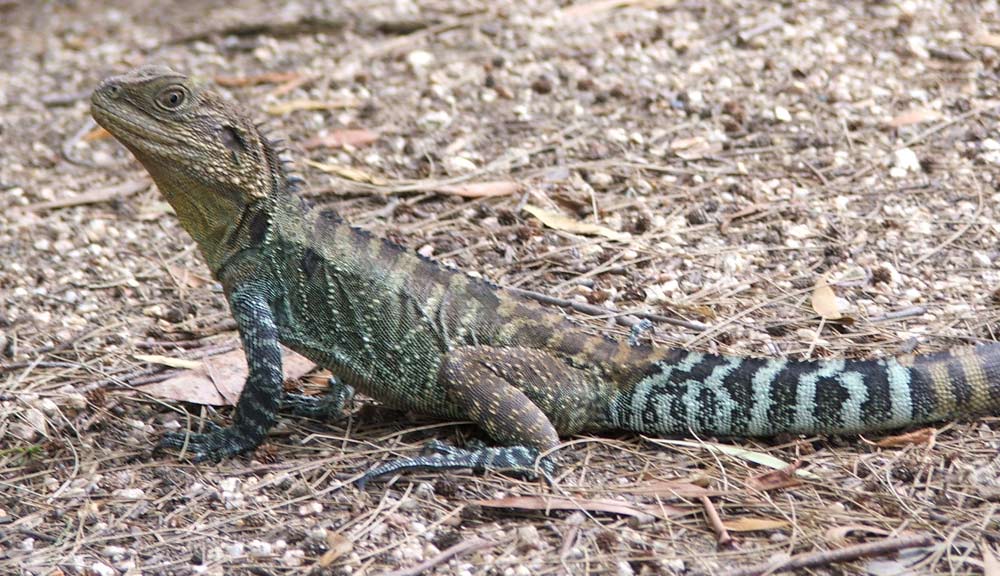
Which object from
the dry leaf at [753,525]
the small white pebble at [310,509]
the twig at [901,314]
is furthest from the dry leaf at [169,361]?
the twig at [901,314]

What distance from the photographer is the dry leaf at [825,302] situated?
18.6ft

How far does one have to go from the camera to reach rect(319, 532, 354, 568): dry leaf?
4.28 metres

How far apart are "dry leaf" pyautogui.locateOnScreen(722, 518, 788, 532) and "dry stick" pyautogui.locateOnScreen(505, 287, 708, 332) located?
152 cm

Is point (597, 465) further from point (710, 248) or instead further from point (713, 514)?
point (710, 248)

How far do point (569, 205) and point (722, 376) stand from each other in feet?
7.86

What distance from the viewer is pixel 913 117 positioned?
749cm

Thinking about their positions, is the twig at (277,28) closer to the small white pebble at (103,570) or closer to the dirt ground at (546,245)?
the dirt ground at (546,245)

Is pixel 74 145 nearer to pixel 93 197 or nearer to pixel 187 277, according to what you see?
pixel 93 197

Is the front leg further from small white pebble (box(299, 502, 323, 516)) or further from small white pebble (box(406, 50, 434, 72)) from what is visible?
small white pebble (box(406, 50, 434, 72))

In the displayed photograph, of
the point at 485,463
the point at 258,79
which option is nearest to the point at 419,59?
the point at 258,79

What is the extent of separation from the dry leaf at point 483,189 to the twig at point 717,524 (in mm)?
3101

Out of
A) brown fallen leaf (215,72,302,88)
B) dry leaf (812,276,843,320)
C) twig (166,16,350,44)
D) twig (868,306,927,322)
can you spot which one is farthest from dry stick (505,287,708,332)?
twig (166,16,350,44)

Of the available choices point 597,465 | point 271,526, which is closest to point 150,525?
point 271,526

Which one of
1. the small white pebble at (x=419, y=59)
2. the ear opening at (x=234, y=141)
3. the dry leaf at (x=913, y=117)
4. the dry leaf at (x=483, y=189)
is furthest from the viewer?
the small white pebble at (x=419, y=59)
